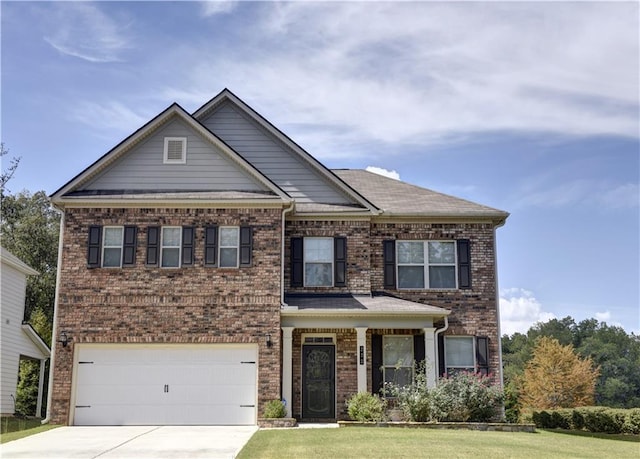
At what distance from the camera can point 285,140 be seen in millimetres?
23047

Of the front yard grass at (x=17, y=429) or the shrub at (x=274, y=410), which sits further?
the shrub at (x=274, y=410)

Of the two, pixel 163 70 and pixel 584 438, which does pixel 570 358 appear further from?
pixel 163 70

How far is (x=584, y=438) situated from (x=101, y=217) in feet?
45.8

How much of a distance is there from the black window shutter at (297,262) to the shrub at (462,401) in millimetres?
5254

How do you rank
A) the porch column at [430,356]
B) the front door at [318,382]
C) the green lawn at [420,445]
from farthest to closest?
1. the front door at [318,382]
2. the porch column at [430,356]
3. the green lawn at [420,445]

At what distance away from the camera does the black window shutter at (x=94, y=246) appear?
20.3m

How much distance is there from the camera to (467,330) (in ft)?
71.0

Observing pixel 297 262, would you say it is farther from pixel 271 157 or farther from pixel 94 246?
pixel 94 246

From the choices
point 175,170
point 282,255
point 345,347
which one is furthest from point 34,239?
point 345,347

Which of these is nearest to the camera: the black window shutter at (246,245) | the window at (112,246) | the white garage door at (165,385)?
the white garage door at (165,385)

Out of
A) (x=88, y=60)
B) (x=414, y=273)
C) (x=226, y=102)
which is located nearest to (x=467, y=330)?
(x=414, y=273)

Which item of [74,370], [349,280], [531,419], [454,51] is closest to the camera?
[454,51]

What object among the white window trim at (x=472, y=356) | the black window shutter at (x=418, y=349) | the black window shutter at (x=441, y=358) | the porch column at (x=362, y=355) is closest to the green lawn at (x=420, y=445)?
the porch column at (x=362, y=355)

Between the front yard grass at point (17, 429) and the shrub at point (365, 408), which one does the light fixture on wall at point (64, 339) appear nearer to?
the front yard grass at point (17, 429)
